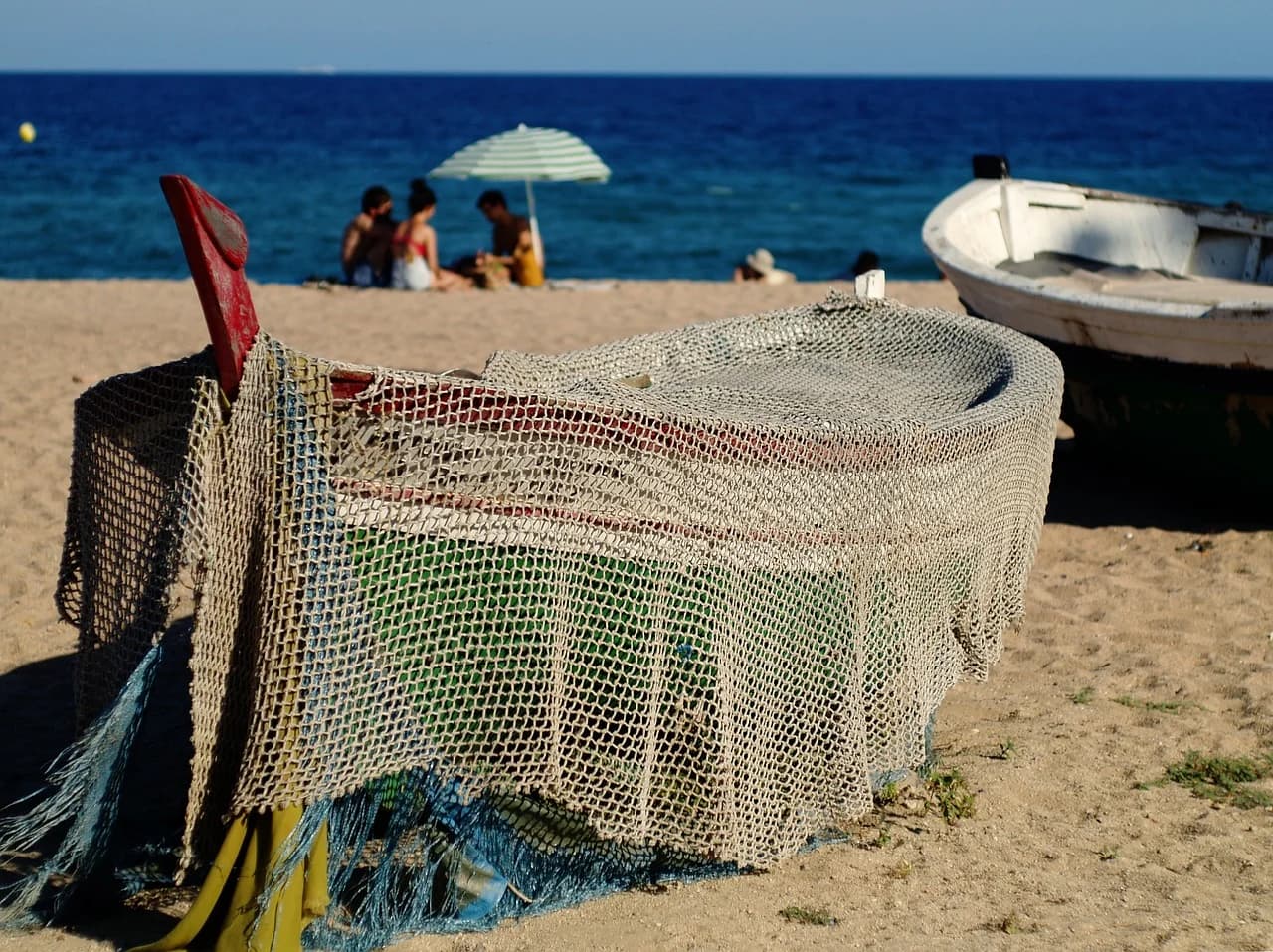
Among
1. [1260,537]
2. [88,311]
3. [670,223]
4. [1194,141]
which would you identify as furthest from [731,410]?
[1194,141]

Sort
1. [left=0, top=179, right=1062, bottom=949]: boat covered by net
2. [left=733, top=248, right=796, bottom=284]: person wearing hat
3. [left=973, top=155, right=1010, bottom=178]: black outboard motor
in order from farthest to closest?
[left=733, top=248, right=796, bottom=284]: person wearing hat, [left=973, top=155, right=1010, bottom=178]: black outboard motor, [left=0, top=179, right=1062, bottom=949]: boat covered by net

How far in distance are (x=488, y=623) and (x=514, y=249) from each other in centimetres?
1088

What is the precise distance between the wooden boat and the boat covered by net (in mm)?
2628

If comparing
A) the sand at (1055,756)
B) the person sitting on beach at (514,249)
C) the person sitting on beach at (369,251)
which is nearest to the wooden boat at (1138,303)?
the sand at (1055,756)

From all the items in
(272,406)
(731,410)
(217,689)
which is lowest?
(217,689)

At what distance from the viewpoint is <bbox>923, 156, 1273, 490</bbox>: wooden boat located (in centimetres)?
581

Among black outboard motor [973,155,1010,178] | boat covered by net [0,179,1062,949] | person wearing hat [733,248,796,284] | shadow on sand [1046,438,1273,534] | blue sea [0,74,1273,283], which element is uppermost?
black outboard motor [973,155,1010,178]

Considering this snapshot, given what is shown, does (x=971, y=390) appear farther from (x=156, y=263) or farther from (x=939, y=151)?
(x=939, y=151)

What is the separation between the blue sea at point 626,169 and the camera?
21188 mm

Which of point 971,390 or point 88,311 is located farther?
point 88,311

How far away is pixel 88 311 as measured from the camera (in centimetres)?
1161

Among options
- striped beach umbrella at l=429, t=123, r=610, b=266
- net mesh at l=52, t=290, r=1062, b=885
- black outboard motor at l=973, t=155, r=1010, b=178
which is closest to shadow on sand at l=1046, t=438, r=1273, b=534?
black outboard motor at l=973, t=155, r=1010, b=178

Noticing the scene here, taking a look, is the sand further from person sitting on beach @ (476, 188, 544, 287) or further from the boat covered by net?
person sitting on beach @ (476, 188, 544, 287)

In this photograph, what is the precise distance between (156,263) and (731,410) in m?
17.1
